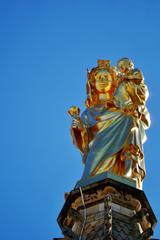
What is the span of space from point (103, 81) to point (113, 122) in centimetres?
175

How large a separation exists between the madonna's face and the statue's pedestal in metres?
3.64

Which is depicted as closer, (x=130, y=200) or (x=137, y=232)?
(x=137, y=232)

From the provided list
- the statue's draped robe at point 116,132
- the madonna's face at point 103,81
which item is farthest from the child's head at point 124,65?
the statue's draped robe at point 116,132

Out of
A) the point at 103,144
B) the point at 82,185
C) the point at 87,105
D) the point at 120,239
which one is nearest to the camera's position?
the point at 120,239

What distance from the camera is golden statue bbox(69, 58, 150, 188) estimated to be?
11.8m

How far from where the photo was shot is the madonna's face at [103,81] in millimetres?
14234

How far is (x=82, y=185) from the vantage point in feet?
35.8

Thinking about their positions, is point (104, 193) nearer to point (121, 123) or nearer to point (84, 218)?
point (84, 218)

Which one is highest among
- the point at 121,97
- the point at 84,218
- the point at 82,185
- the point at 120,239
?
the point at 121,97

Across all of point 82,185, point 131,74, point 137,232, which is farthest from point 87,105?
point 137,232

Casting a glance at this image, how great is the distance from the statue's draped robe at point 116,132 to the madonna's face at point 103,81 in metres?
0.58

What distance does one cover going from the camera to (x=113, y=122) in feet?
42.2

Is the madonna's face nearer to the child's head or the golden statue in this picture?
the golden statue

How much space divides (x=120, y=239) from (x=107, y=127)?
386 cm
